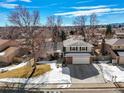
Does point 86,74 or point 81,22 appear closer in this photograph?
point 86,74

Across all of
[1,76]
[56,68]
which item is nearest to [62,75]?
[56,68]

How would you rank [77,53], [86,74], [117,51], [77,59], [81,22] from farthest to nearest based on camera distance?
[81,22] → [117,51] → [77,53] → [77,59] → [86,74]

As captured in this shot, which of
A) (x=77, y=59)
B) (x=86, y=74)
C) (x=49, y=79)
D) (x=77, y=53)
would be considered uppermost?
(x=77, y=53)

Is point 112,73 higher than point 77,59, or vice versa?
point 77,59

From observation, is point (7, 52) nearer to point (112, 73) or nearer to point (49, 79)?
point (49, 79)

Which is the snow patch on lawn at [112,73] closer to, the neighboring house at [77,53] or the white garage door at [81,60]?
the white garage door at [81,60]

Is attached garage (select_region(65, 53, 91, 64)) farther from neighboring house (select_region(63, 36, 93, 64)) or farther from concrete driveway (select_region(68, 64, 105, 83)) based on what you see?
concrete driveway (select_region(68, 64, 105, 83))

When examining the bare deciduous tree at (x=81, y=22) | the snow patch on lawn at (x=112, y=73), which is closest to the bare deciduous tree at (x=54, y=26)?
the bare deciduous tree at (x=81, y=22)

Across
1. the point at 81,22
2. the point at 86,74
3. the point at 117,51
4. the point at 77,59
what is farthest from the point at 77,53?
the point at 81,22
